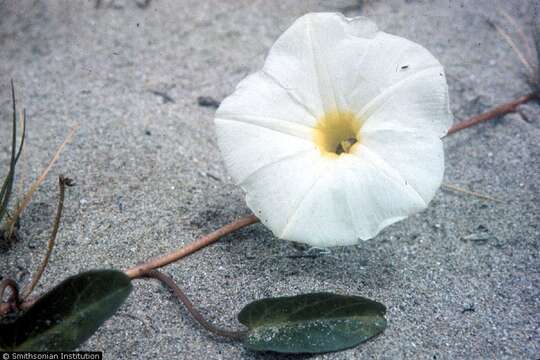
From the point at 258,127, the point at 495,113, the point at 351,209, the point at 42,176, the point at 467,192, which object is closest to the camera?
the point at 351,209

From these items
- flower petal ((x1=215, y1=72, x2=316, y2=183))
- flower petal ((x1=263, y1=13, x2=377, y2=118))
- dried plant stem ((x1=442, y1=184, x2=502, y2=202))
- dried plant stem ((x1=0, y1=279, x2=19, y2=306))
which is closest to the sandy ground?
dried plant stem ((x1=442, y1=184, x2=502, y2=202))

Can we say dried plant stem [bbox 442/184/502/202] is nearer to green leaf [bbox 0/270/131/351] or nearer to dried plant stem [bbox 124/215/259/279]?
dried plant stem [bbox 124/215/259/279]

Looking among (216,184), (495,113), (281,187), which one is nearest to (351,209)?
(281,187)

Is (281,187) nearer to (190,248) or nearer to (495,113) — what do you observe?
(190,248)

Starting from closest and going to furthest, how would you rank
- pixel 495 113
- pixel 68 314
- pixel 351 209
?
pixel 68 314
pixel 351 209
pixel 495 113

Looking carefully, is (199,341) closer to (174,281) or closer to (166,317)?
(166,317)

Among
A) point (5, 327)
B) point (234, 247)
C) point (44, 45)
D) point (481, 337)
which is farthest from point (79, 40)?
point (481, 337)

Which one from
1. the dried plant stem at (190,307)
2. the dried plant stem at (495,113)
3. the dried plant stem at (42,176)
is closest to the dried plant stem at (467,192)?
the dried plant stem at (495,113)
